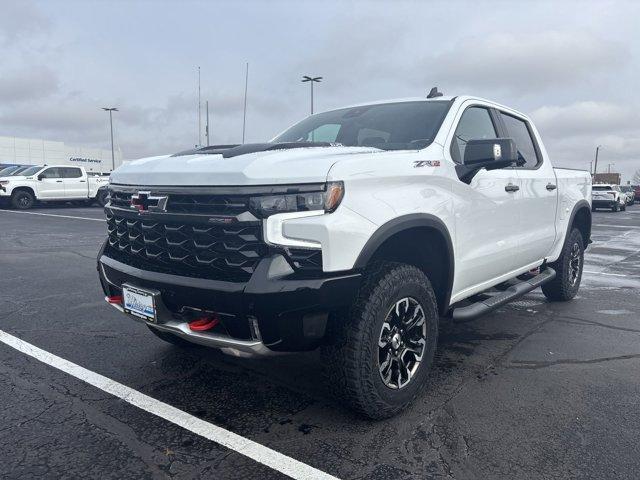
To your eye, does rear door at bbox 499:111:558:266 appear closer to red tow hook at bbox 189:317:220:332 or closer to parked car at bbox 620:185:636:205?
red tow hook at bbox 189:317:220:332

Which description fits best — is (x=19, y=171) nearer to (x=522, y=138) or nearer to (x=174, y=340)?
(x=174, y=340)

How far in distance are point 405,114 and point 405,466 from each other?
97.1 inches

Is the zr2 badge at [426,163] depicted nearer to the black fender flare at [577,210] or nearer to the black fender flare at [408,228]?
the black fender flare at [408,228]

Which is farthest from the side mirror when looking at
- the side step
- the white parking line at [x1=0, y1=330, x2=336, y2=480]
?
the white parking line at [x1=0, y1=330, x2=336, y2=480]

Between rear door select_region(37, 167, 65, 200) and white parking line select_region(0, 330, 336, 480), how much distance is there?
18.2 m

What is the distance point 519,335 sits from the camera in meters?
4.65

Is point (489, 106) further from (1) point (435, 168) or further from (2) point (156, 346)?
(2) point (156, 346)

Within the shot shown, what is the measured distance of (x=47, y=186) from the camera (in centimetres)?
2028

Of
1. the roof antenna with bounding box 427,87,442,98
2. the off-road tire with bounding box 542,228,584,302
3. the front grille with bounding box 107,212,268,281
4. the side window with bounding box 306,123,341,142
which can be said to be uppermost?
the roof antenna with bounding box 427,87,442,98

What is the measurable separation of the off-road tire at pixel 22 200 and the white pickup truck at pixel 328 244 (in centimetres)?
1877

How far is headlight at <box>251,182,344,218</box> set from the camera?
2.54 metres

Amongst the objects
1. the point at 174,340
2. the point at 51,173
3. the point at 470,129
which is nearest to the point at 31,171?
the point at 51,173

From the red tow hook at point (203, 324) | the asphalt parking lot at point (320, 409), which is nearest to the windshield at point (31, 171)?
the asphalt parking lot at point (320, 409)

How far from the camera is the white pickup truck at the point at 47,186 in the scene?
19547 mm
